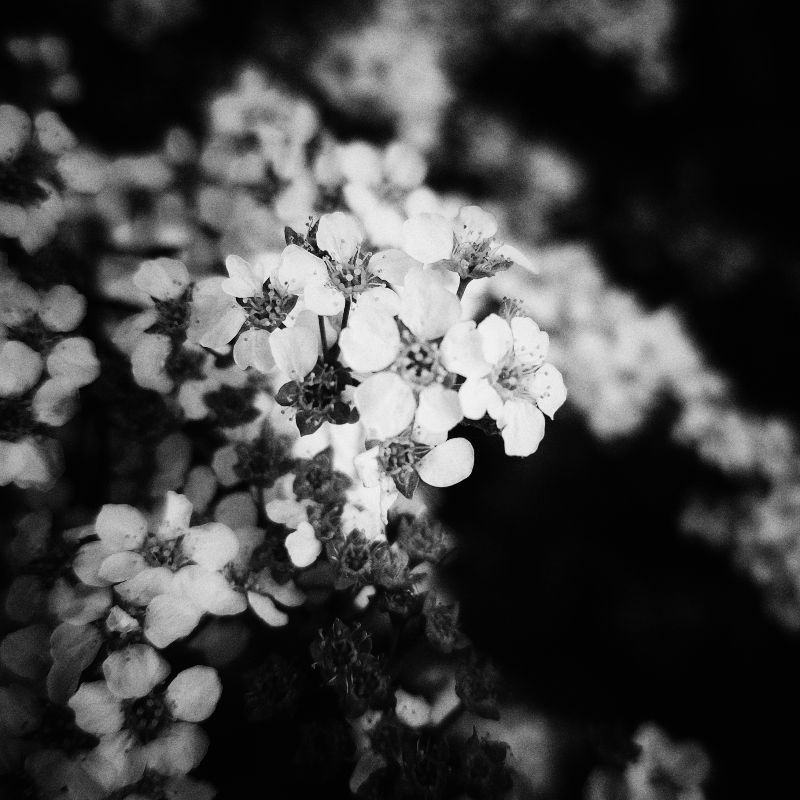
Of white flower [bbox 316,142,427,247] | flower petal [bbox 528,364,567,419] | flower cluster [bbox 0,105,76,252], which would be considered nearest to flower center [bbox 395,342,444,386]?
flower petal [bbox 528,364,567,419]

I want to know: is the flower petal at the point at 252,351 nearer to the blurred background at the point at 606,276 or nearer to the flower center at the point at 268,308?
the flower center at the point at 268,308

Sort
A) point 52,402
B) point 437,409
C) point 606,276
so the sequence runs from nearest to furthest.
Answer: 1. point 437,409
2. point 52,402
3. point 606,276

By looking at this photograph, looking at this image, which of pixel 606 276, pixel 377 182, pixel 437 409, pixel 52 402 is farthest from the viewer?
pixel 606 276

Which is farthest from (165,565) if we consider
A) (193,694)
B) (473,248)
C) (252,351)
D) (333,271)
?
(473,248)

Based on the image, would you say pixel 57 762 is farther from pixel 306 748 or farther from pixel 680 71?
pixel 680 71

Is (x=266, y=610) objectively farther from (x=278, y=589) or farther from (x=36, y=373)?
(x=36, y=373)

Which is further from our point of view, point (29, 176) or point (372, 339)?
point (29, 176)
